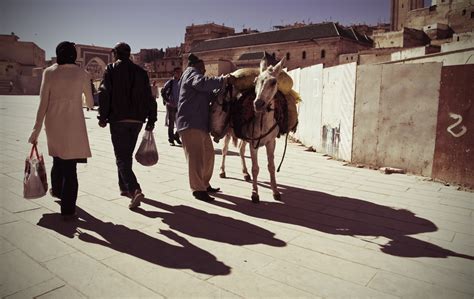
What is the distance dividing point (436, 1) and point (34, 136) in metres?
72.6

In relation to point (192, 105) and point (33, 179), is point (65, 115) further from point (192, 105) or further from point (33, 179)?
point (192, 105)

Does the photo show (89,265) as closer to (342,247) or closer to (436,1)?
(342,247)

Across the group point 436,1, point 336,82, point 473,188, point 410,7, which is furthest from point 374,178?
point 410,7

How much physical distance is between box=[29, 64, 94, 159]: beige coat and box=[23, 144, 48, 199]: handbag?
0.30m

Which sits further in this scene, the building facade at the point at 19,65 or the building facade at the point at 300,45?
the building facade at the point at 300,45

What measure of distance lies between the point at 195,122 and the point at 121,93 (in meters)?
1.14

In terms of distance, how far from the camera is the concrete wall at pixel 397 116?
6766 millimetres

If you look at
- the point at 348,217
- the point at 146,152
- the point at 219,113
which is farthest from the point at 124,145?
the point at 348,217

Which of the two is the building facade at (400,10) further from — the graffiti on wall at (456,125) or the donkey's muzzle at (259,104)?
the donkey's muzzle at (259,104)

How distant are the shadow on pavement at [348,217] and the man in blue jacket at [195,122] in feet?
1.58

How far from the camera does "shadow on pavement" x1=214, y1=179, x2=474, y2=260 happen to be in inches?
145

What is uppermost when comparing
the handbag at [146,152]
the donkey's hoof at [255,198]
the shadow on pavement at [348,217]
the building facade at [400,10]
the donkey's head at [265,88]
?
the building facade at [400,10]

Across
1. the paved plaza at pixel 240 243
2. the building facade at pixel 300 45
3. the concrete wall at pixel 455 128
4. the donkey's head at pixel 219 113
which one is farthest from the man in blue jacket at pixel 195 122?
the building facade at pixel 300 45

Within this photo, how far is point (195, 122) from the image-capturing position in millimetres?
4973
